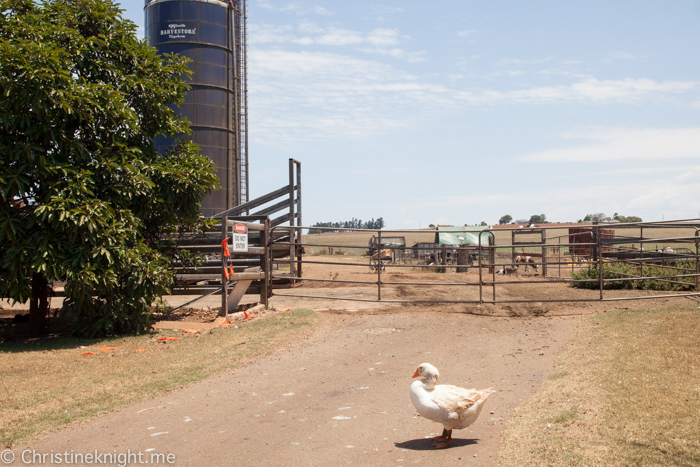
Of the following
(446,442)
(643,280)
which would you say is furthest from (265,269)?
(643,280)

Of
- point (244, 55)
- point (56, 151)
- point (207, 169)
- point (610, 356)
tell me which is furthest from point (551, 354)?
point (244, 55)

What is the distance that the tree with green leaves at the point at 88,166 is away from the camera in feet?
25.6

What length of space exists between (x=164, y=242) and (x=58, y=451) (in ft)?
20.1

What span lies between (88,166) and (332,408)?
587 cm

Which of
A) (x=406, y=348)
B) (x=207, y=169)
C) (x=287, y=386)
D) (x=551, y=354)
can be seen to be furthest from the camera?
(x=207, y=169)

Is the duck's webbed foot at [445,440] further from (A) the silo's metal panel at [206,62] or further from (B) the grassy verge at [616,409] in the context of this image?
(A) the silo's metal panel at [206,62]

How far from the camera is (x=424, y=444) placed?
4.27 metres

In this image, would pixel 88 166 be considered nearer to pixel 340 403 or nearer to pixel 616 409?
pixel 340 403

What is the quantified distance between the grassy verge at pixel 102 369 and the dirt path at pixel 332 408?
31cm

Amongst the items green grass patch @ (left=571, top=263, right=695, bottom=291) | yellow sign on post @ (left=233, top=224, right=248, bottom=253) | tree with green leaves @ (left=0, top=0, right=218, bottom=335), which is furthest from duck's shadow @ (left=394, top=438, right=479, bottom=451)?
green grass patch @ (left=571, top=263, right=695, bottom=291)

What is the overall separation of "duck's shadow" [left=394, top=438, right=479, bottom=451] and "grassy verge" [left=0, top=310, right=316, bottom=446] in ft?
9.46

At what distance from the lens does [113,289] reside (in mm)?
8711

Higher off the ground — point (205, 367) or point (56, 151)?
point (56, 151)

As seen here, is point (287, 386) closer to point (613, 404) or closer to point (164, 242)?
point (613, 404)
